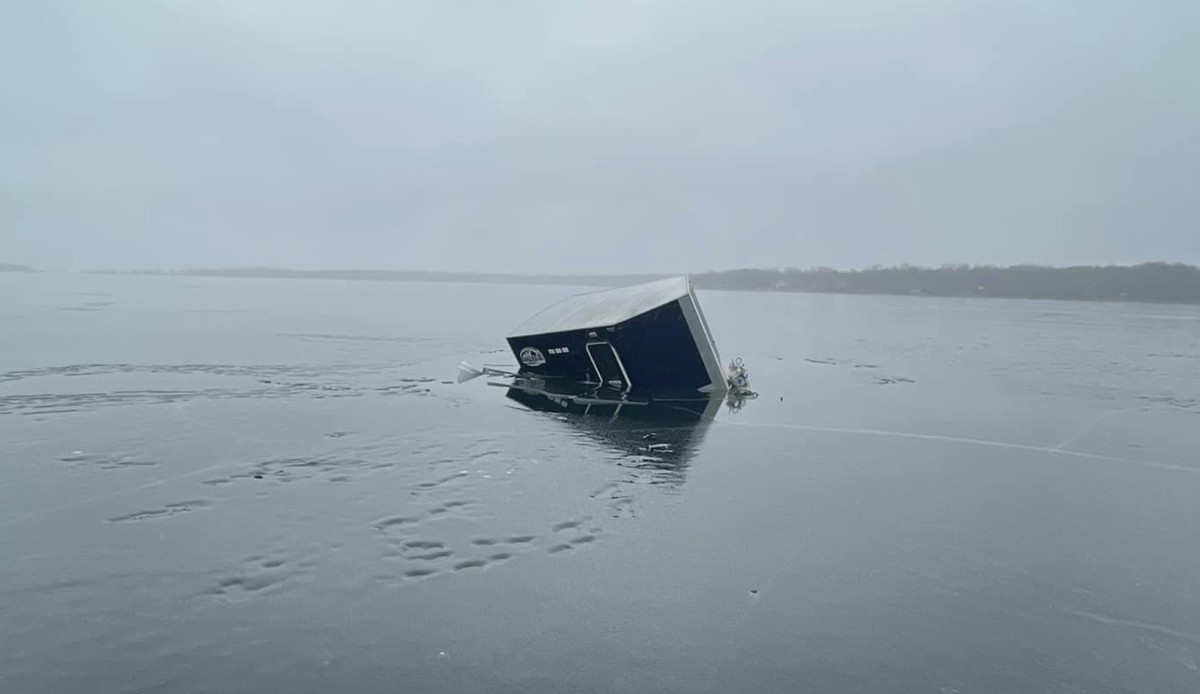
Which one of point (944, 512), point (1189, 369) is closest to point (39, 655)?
point (944, 512)

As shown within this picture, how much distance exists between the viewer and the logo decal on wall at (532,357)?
21.1 meters

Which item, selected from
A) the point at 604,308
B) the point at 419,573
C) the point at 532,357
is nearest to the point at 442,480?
the point at 419,573

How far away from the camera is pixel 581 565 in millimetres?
7531

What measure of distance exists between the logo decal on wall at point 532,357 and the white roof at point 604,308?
0.45m

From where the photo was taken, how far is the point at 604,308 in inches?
814

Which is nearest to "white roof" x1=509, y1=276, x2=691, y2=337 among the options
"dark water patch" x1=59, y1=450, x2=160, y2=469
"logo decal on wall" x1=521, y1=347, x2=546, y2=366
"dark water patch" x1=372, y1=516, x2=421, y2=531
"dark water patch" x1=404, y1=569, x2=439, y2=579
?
"logo decal on wall" x1=521, y1=347, x2=546, y2=366

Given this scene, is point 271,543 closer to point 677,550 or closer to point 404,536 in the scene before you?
point 404,536

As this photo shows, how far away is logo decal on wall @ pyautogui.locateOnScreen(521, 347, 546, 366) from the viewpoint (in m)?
21.1

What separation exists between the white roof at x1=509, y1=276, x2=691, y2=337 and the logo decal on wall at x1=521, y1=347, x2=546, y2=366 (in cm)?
45

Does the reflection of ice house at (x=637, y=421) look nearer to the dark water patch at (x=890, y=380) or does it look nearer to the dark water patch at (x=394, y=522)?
the dark water patch at (x=394, y=522)

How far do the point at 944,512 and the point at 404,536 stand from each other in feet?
20.5

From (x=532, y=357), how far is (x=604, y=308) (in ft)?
7.78

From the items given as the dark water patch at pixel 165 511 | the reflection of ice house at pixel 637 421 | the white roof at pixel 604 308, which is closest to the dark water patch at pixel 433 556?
the dark water patch at pixel 165 511

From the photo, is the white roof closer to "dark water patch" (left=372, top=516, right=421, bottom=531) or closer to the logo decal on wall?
the logo decal on wall
